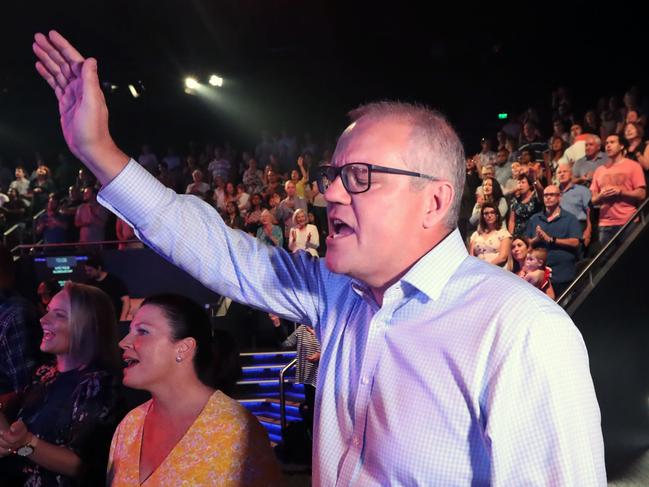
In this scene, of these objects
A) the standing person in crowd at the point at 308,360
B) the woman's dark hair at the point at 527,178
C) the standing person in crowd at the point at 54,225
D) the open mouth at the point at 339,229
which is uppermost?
the open mouth at the point at 339,229

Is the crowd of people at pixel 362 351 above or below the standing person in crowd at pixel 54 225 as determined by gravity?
above

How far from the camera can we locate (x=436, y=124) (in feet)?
4.38

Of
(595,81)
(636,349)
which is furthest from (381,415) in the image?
(595,81)

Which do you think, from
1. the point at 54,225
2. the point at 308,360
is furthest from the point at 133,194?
the point at 54,225

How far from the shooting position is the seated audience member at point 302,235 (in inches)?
318

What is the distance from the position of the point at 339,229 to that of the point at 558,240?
500 cm

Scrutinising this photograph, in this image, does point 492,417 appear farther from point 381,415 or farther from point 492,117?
point 492,117

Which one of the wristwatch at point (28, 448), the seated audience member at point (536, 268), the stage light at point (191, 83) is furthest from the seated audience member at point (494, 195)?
the stage light at point (191, 83)

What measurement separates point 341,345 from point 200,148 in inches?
619

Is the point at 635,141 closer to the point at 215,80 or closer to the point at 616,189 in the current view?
the point at 616,189

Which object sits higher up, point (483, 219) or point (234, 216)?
point (483, 219)

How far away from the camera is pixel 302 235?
8.15m

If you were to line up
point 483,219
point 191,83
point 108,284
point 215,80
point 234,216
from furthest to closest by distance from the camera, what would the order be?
point 215,80 → point 191,83 → point 234,216 → point 108,284 → point 483,219

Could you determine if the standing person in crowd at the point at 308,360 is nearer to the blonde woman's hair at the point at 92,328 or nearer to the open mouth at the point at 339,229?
the blonde woman's hair at the point at 92,328
